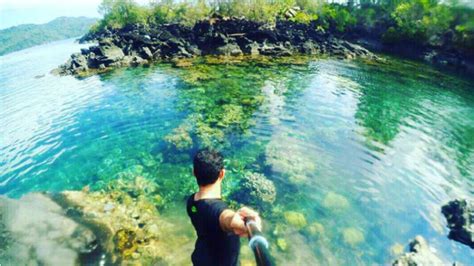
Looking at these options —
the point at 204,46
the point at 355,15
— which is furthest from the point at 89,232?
the point at 355,15

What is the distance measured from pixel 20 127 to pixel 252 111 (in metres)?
18.1

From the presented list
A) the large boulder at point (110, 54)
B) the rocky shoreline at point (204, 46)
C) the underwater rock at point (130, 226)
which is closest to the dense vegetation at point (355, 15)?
the rocky shoreline at point (204, 46)

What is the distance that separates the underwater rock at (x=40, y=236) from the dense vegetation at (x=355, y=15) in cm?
6249

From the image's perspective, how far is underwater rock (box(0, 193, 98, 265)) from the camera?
720 centimetres

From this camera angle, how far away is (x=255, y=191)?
1188 cm

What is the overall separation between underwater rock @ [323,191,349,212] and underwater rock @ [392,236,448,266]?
272 cm

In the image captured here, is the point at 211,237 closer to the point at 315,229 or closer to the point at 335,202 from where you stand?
the point at 315,229

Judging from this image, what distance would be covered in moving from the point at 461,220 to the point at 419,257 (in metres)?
3.34

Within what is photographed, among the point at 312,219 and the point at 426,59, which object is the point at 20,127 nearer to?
the point at 312,219

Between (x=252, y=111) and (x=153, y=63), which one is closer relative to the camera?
(x=252, y=111)

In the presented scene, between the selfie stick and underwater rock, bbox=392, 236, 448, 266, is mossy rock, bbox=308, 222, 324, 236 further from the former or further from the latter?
the selfie stick

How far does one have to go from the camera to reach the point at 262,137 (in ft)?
56.9

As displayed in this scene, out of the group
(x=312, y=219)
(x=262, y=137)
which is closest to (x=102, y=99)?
(x=262, y=137)

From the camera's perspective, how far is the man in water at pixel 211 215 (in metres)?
3.66
